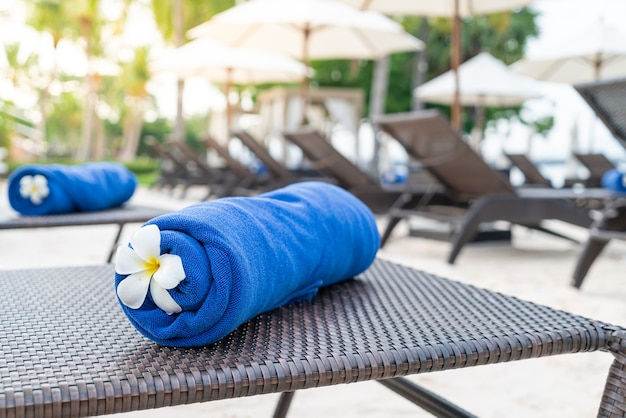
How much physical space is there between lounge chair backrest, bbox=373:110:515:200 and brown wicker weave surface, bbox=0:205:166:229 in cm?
190

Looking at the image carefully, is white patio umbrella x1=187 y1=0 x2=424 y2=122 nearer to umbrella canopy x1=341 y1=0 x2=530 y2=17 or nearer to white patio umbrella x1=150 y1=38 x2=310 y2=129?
umbrella canopy x1=341 y1=0 x2=530 y2=17

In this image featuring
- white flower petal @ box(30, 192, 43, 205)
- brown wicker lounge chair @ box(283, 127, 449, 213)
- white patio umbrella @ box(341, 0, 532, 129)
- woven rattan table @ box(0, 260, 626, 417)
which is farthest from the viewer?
white patio umbrella @ box(341, 0, 532, 129)

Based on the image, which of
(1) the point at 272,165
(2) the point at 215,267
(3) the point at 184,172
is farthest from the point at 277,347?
(3) the point at 184,172

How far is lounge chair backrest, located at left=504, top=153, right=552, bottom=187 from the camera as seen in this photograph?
6367mm

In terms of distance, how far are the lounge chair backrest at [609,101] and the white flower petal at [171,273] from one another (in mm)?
2470

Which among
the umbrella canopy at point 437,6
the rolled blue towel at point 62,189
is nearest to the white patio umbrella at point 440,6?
the umbrella canopy at point 437,6

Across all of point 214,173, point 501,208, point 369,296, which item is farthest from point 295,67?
point 369,296

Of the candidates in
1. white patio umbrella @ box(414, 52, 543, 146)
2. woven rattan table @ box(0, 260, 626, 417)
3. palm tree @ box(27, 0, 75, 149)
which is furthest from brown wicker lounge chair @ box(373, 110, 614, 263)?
palm tree @ box(27, 0, 75, 149)

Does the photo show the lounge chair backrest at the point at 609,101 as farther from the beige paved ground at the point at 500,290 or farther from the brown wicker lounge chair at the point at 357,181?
the brown wicker lounge chair at the point at 357,181

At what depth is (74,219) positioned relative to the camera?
104 inches

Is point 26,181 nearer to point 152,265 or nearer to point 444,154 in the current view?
point 152,265

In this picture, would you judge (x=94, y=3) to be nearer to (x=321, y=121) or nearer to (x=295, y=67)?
(x=321, y=121)

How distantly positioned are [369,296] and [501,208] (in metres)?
3.02

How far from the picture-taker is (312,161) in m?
5.44
